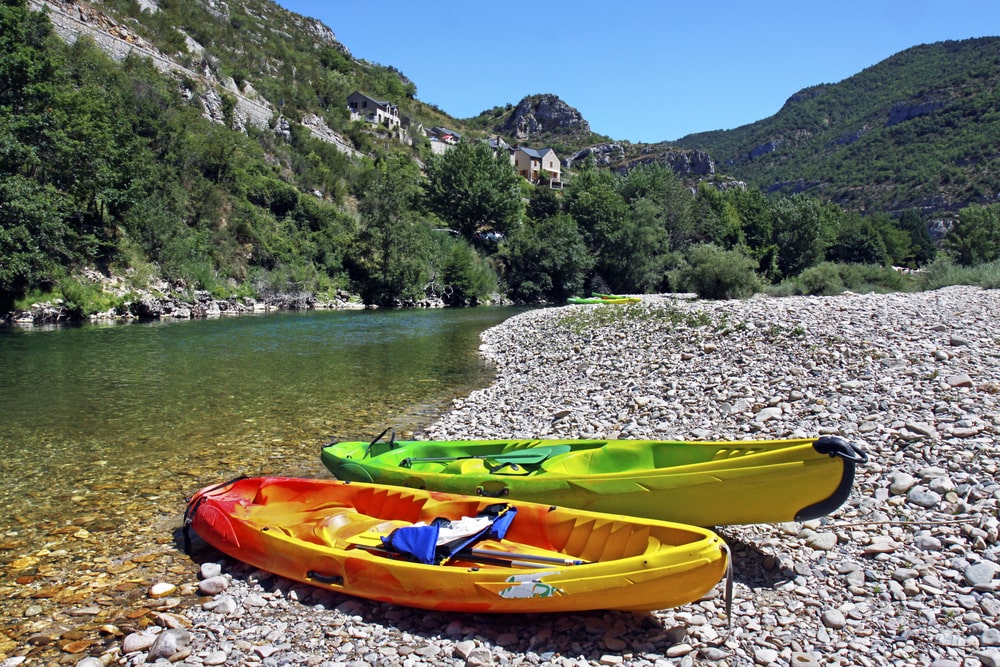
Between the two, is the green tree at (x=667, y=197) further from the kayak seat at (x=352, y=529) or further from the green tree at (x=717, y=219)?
the kayak seat at (x=352, y=529)

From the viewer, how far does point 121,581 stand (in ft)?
17.0

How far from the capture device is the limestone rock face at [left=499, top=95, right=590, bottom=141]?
159 metres

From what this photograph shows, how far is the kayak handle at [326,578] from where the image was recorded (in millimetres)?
4691

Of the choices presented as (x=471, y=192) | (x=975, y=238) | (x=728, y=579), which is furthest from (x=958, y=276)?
(x=471, y=192)

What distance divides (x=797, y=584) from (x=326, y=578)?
372 centimetres

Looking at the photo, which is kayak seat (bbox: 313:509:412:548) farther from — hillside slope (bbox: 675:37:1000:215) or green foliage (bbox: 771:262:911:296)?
hillside slope (bbox: 675:37:1000:215)

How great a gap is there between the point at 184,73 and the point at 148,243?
3083 centimetres

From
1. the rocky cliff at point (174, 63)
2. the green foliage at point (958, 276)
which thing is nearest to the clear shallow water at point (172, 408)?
the green foliage at point (958, 276)

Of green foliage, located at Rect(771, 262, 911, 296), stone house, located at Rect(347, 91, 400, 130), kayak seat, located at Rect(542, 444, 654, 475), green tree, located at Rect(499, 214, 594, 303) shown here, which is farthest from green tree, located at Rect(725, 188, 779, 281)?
stone house, located at Rect(347, 91, 400, 130)

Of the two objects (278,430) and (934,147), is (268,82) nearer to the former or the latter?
(278,430)

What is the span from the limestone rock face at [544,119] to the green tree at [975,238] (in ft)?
401

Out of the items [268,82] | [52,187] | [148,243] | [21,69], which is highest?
[268,82]

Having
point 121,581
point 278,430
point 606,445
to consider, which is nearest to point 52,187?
point 278,430

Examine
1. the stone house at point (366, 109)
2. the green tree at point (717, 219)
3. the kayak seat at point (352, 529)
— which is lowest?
the kayak seat at point (352, 529)
